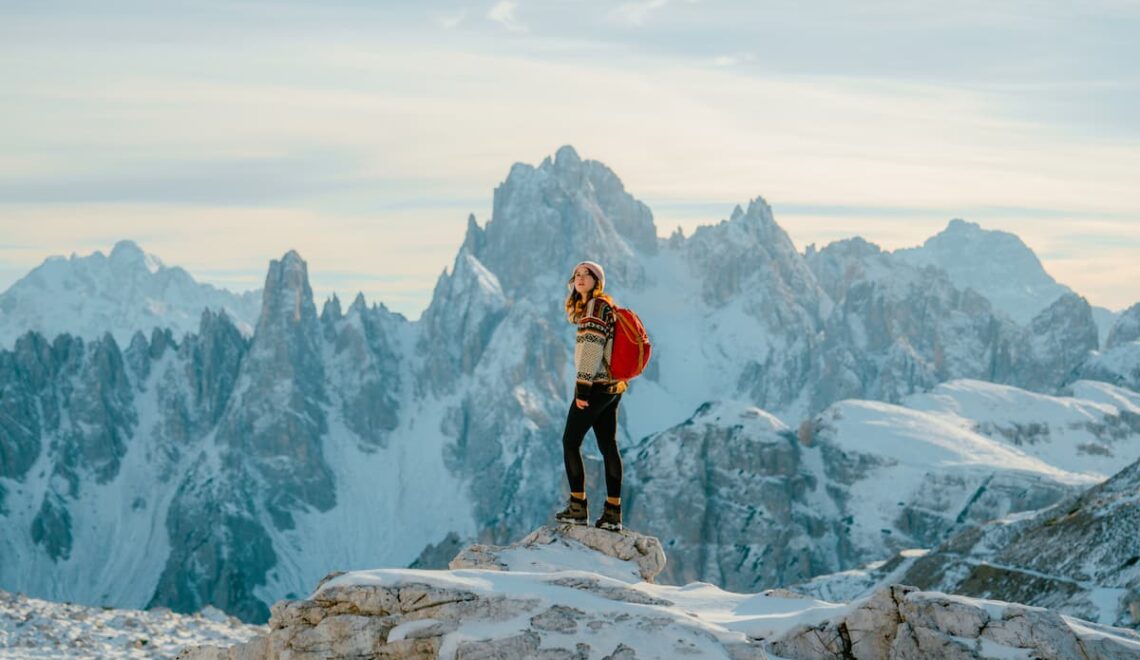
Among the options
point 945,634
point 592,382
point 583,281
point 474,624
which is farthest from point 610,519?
point 945,634

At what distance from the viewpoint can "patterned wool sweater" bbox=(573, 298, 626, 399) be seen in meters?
29.7

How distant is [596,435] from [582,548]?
249cm

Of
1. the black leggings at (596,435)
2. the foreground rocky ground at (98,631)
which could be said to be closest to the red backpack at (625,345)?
the black leggings at (596,435)

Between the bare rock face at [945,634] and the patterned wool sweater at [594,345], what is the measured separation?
6934mm

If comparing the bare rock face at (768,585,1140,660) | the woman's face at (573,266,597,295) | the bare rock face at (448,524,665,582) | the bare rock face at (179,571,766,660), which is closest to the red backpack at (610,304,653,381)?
the woman's face at (573,266,597,295)

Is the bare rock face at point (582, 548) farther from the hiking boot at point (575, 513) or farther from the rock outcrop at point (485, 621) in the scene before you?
the rock outcrop at point (485, 621)

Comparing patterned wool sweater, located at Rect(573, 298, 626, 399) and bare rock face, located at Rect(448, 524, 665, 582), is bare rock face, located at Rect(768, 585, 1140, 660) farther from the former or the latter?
patterned wool sweater, located at Rect(573, 298, 626, 399)

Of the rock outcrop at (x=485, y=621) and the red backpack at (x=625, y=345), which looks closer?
the rock outcrop at (x=485, y=621)

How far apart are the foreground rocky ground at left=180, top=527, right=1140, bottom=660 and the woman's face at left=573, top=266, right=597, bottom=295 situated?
6.05m

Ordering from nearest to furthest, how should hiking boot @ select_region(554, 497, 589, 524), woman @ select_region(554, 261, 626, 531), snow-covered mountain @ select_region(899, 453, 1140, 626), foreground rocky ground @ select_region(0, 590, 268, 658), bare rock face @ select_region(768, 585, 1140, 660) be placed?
bare rock face @ select_region(768, 585, 1140, 660)
woman @ select_region(554, 261, 626, 531)
hiking boot @ select_region(554, 497, 589, 524)
foreground rocky ground @ select_region(0, 590, 268, 658)
snow-covered mountain @ select_region(899, 453, 1140, 626)

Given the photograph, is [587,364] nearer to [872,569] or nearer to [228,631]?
[228,631]

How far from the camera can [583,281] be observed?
98.6ft

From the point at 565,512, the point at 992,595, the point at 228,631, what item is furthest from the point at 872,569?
the point at 565,512

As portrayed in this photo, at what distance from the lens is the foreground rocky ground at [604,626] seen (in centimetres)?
2388
